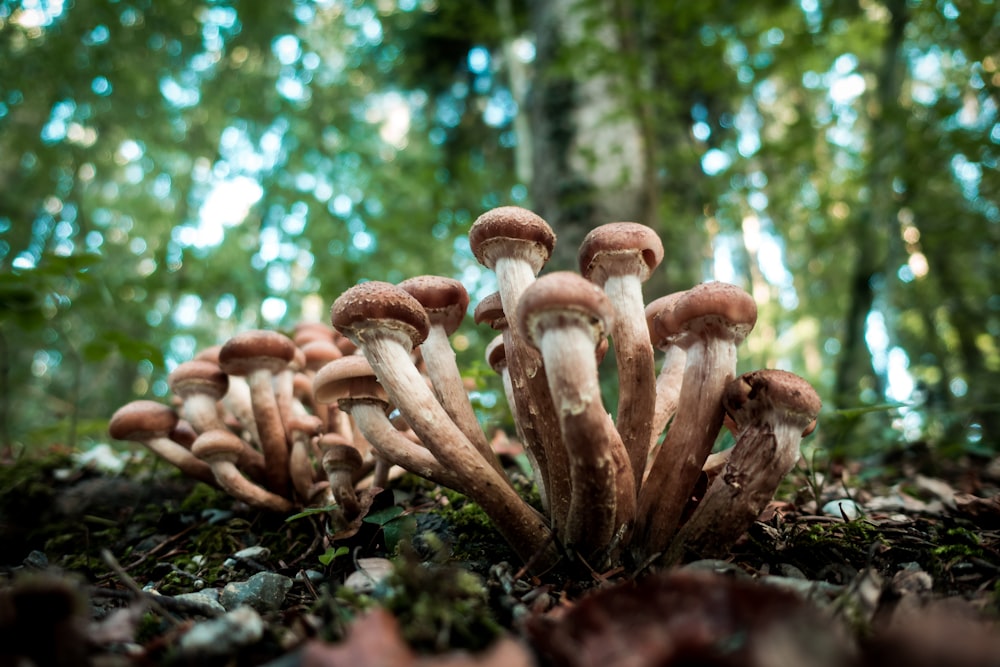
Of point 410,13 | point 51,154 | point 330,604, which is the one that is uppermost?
point 410,13

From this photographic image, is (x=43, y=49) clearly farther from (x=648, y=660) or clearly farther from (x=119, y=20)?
(x=648, y=660)

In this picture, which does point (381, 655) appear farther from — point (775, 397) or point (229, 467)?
point (229, 467)

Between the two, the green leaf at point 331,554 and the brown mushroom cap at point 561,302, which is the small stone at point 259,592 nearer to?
the green leaf at point 331,554

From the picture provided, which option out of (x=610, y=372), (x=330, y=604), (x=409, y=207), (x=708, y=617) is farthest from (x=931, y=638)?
(x=409, y=207)

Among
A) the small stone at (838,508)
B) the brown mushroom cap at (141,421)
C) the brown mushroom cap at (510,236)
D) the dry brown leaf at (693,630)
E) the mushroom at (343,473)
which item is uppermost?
the brown mushroom cap at (510,236)

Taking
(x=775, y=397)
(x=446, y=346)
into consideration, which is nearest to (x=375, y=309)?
(x=446, y=346)

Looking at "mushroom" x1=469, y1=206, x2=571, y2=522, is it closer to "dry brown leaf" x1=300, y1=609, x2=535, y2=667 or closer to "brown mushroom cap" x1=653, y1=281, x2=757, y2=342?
"brown mushroom cap" x1=653, y1=281, x2=757, y2=342

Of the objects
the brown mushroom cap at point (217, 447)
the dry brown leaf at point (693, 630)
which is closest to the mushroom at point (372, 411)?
the brown mushroom cap at point (217, 447)
